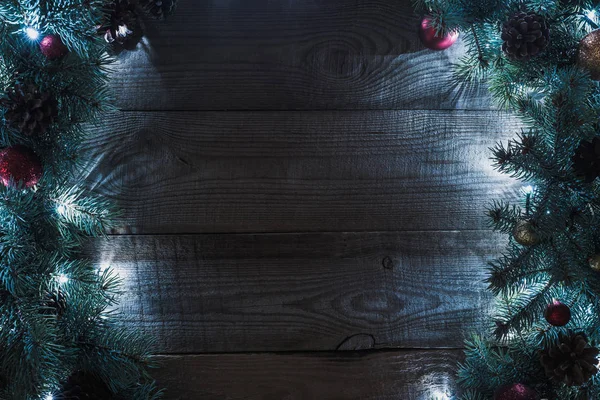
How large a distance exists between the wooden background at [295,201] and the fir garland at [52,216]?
0.10 metres

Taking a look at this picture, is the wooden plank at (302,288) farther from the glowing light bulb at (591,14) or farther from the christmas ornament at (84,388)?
the glowing light bulb at (591,14)

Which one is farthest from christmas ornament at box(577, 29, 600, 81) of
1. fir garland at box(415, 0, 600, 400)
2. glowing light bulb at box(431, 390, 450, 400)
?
glowing light bulb at box(431, 390, 450, 400)

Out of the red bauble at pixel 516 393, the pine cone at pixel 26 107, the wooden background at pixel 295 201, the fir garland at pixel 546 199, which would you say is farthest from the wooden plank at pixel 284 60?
the red bauble at pixel 516 393

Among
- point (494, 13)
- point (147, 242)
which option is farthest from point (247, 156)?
point (494, 13)

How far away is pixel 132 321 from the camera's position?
957 millimetres

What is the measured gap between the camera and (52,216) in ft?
2.74

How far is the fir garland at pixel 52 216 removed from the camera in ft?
2.48

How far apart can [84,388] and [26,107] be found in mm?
437

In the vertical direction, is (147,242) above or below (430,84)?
below

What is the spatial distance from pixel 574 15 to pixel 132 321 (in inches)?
37.1

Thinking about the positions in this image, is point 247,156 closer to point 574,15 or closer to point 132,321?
point 132,321

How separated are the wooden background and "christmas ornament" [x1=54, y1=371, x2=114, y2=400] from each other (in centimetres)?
14

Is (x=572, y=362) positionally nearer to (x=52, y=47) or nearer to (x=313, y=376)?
(x=313, y=376)

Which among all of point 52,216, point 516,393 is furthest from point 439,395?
point 52,216
